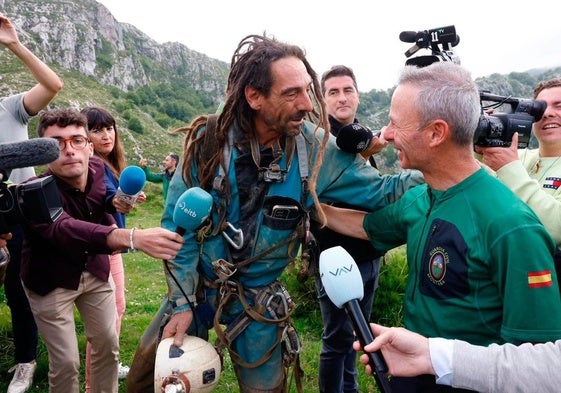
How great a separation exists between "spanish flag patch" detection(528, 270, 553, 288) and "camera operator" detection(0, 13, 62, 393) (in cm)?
389

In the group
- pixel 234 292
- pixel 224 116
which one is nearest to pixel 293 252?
pixel 234 292

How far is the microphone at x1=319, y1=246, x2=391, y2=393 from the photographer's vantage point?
1.84 metres

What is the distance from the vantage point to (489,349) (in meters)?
1.87

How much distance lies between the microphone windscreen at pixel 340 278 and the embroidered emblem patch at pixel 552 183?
1.93m

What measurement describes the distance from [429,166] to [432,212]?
27 cm

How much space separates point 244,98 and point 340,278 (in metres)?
1.65

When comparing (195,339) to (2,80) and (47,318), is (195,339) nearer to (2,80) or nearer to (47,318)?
(47,318)

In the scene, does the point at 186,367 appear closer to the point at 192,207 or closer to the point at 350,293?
the point at 192,207

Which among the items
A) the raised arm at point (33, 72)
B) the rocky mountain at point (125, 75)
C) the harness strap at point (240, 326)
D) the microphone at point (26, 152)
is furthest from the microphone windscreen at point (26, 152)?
the rocky mountain at point (125, 75)

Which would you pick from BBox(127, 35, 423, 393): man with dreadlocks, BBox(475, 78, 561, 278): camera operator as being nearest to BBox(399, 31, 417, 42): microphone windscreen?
BBox(127, 35, 423, 393): man with dreadlocks

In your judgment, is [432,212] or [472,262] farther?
[432,212]

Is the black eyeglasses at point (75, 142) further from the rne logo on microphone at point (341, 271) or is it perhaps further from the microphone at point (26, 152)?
the rne logo on microphone at point (341, 271)

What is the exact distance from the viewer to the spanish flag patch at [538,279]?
1975 millimetres

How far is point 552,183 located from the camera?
126 inches
